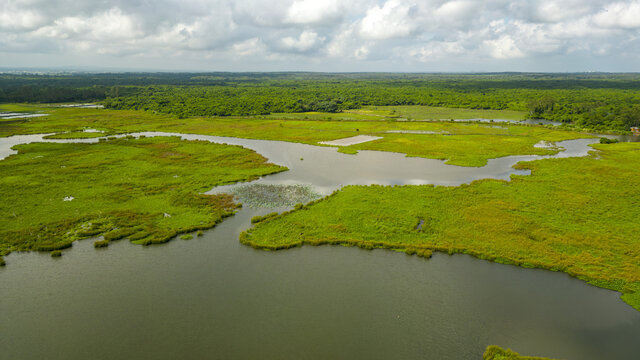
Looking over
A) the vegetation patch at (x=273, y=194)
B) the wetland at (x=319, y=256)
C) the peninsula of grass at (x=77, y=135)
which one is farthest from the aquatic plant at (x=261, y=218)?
the peninsula of grass at (x=77, y=135)

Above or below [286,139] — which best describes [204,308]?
below

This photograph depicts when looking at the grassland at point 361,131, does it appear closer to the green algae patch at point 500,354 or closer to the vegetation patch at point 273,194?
the vegetation patch at point 273,194

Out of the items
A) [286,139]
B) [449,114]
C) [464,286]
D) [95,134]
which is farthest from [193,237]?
[449,114]

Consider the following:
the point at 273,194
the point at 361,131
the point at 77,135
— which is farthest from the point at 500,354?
the point at 77,135

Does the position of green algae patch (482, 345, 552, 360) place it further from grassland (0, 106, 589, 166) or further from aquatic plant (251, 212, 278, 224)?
grassland (0, 106, 589, 166)

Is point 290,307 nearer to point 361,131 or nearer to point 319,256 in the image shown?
point 319,256

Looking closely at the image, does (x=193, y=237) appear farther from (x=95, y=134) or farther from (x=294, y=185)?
(x=95, y=134)
